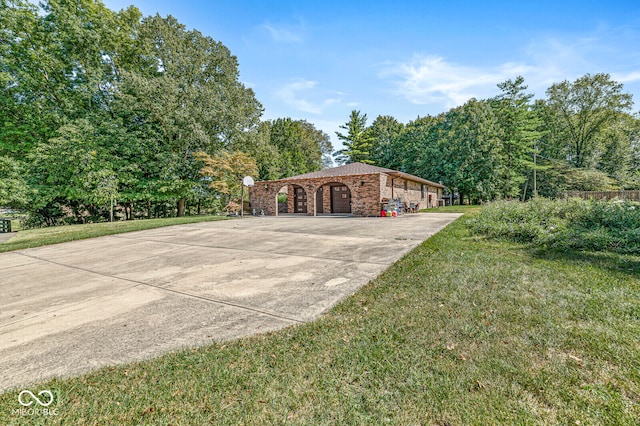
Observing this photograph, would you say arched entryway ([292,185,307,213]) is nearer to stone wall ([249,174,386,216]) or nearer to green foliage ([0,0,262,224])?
stone wall ([249,174,386,216])

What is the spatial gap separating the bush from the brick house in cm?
732

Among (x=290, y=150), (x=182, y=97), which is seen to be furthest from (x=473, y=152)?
(x=182, y=97)

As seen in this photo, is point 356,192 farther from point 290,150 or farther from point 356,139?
point 290,150

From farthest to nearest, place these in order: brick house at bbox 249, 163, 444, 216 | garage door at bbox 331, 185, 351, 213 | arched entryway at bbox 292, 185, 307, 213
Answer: arched entryway at bbox 292, 185, 307, 213 → garage door at bbox 331, 185, 351, 213 → brick house at bbox 249, 163, 444, 216

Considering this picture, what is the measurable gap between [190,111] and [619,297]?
69.2ft

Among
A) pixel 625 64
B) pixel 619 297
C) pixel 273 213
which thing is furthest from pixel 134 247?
pixel 625 64

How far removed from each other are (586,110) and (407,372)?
4025 cm

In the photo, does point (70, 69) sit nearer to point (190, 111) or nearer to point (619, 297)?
point (190, 111)

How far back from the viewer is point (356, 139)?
34250 millimetres

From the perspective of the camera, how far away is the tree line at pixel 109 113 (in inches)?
608

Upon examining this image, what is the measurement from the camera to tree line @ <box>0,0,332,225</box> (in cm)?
1544

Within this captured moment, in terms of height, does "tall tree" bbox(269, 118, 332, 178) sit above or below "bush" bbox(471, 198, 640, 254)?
above

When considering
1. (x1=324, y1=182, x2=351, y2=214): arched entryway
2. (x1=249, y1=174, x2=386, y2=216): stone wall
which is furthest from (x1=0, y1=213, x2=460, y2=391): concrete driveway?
(x1=324, y1=182, x2=351, y2=214): arched entryway

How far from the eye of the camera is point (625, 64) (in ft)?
56.3
